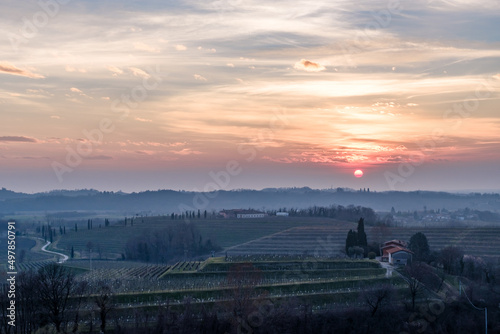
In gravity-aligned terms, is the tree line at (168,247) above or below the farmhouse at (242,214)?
below

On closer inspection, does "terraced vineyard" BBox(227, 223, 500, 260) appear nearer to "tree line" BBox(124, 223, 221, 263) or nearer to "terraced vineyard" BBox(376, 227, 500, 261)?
"terraced vineyard" BBox(376, 227, 500, 261)

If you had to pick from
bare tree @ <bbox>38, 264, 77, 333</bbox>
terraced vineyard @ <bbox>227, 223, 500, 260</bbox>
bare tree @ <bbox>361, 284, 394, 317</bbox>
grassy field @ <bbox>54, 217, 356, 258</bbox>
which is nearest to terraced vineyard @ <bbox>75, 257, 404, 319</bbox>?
bare tree @ <bbox>361, 284, 394, 317</bbox>

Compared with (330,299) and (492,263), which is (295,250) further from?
(330,299)

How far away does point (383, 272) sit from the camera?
147 feet

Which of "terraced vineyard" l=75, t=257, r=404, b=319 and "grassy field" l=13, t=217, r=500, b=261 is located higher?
"grassy field" l=13, t=217, r=500, b=261

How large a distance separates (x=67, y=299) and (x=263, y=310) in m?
11.6

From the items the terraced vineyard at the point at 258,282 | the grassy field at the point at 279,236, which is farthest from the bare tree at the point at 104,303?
the grassy field at the point at 279,236

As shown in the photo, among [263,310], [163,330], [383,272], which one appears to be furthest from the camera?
[383,272]

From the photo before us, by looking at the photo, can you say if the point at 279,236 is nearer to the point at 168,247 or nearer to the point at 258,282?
the point at 168,247

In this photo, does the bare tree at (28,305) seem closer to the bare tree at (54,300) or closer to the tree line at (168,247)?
the bare tree at (54,300)

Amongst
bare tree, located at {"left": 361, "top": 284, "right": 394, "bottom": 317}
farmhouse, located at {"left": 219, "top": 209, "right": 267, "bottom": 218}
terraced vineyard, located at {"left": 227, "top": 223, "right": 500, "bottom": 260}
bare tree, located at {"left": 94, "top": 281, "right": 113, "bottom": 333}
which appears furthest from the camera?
farmhouse, located at {"left": 219, "top": 209, "right": 267, "bottom": 218}

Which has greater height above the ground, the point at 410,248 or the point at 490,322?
the point at 410,248

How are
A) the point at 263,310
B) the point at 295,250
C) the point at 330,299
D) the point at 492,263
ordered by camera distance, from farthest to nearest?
the point at 295,250 → the point at 492,263 → the point at 330,299 → the point at 263,310

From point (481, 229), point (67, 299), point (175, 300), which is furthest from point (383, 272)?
point (481, 229)
